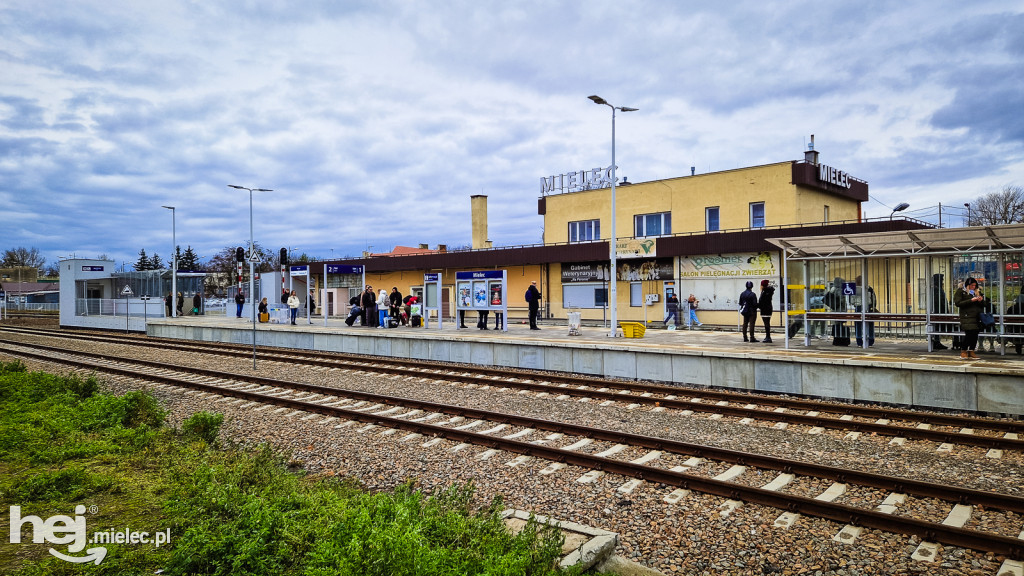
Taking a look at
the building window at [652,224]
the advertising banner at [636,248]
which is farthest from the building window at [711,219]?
the advertising banner at [636,248]

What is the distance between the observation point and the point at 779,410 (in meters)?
10.6

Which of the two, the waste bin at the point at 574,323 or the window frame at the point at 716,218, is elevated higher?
the window frame at the point at 716,218

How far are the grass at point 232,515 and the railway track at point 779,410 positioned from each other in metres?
5.96

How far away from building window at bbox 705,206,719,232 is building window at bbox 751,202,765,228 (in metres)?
1.87

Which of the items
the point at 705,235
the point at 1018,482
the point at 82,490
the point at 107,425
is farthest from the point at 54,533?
the point at 705,235

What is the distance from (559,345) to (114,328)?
3465cm

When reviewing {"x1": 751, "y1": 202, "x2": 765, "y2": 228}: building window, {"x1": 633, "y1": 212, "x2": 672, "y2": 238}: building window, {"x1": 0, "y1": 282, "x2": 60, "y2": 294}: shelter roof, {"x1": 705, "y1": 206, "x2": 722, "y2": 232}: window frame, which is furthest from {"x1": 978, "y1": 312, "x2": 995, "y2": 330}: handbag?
{"x1": 0, "y1": 282, "x2": 60, "y2": 294}: shelter roof

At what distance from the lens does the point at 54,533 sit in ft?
16.1

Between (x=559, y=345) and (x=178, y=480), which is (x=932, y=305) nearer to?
(x=559, y=345)

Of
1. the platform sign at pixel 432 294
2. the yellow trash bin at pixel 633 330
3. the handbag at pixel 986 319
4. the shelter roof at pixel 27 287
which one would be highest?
the shelter roof at pixel 27 287

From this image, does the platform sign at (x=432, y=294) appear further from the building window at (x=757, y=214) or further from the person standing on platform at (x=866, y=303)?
the building window at (x=757, y=214)

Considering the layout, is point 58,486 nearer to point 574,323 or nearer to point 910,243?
point 910,243

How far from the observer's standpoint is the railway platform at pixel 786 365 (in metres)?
10.5

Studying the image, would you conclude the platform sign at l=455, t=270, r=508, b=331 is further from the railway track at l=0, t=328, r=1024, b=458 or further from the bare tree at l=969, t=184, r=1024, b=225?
the bare tree at l=969, t=184, r=1024, b=225
